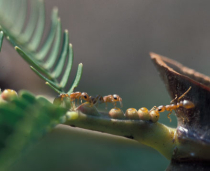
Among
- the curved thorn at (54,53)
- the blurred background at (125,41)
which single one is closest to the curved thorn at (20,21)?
the curved thorn at (54,53)

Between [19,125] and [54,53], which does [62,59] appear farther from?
[19,125]

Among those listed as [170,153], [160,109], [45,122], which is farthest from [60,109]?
[160,109]

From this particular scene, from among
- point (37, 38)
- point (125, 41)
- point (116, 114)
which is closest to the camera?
point (116, 114)

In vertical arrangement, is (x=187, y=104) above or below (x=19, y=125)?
above

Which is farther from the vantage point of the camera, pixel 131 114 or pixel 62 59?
pixel 62 59

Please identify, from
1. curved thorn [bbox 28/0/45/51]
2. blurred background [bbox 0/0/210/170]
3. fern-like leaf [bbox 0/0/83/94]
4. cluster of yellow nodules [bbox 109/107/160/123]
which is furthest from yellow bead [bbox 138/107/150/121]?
blurred background [bbox 0/0/210/170]

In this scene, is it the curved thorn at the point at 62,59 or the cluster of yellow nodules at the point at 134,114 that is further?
the curved thorn at the point at 62,59

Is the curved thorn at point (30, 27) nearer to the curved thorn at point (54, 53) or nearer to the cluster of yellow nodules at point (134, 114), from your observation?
the curved thorn at point (54, 53)

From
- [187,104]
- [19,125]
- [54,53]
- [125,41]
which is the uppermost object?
[125,41]

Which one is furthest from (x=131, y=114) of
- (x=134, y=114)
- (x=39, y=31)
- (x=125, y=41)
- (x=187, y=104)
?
(x=125, y=41)

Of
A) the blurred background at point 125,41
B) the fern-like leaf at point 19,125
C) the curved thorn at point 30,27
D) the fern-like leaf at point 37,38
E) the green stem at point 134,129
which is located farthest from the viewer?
the blurred background at point 125,41

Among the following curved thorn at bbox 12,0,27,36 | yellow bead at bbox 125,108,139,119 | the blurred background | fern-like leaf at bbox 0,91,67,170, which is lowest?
Result: fern-like leaf at bbox 0,91,67,170

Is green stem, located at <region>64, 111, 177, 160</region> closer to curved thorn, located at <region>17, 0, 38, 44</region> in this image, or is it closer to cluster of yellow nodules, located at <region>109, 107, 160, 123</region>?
cluster of yellow nodules, located at <region>109, 107, 160, 123</region>
